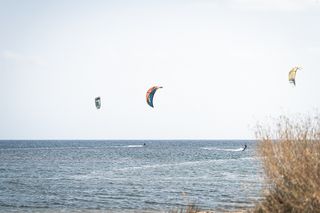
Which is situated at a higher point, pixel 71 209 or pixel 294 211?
pixel 294 211

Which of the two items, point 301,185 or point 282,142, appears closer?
point 301,185

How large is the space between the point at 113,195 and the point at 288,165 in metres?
23.4

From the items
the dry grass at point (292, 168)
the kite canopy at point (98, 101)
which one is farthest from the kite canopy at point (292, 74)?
the kite canopy at point (98, 101)

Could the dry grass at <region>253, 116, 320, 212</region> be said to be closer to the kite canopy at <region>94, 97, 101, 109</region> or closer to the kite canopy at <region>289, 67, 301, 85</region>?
the kite canopy at <region>289, 67, 301, 85</region>

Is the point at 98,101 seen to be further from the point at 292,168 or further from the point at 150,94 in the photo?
the point at 292,168

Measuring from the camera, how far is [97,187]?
3959cm

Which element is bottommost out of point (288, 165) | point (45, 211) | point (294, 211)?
point (45, 211)

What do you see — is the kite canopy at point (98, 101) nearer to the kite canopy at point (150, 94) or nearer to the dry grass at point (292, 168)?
the kite canopy at point (150, 94)

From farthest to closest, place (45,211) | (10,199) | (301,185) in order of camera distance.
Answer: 1. (10,199)
2. (45,211)
3. (301,185)

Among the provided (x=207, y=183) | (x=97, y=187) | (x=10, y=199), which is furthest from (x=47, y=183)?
(x=207, y=183)

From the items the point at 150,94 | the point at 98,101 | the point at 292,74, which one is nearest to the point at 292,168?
the point at 292,74

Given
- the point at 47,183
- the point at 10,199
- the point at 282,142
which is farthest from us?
the point at 47,183

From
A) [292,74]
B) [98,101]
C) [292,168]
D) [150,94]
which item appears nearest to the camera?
[292,168]

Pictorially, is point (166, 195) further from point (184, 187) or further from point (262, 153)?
point (262, 153)
